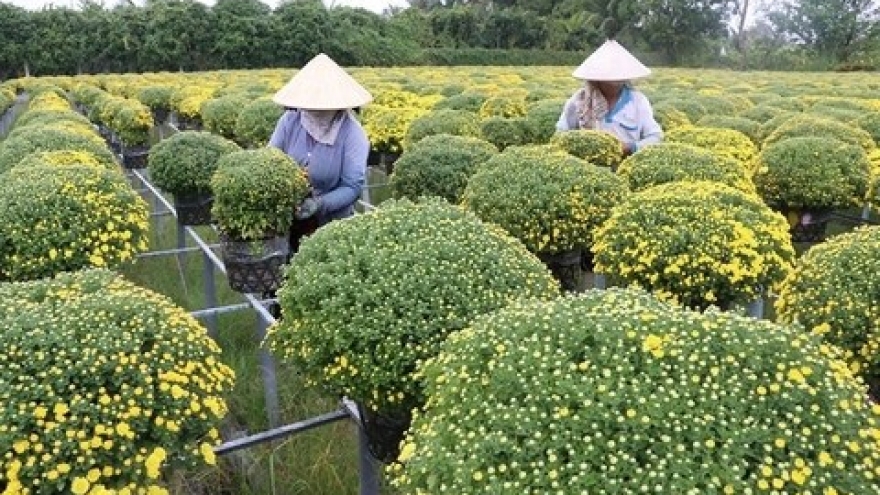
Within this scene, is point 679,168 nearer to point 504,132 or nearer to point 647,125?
point 647,125

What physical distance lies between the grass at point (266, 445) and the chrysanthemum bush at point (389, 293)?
0.37 metres

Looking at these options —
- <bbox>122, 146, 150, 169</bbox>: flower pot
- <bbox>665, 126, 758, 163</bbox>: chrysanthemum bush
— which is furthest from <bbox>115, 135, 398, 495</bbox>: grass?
<bbox>122, 146, 150, 169</bbox>: flower pot

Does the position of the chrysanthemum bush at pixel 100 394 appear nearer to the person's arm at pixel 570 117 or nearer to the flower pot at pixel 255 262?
the flower pot at pixel 255 262

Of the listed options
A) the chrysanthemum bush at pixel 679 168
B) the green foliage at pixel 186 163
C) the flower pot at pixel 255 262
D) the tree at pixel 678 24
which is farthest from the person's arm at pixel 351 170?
the tree at pixel 678 24

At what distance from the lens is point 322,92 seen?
4672 mm

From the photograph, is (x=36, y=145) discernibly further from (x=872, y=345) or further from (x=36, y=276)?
(x=872, y=345)

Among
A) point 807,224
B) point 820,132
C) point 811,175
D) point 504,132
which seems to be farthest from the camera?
point 504,132

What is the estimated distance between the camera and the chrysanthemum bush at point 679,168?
4.75 meters

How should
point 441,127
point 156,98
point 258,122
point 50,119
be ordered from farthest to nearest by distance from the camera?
point 156,98
point 258,122
point 50,119
point 441,127

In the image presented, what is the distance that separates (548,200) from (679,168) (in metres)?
1.07

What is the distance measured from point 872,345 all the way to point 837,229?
612 centimetres

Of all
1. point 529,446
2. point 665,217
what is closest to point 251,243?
point 665,217

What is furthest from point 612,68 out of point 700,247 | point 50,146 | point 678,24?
point 678,24

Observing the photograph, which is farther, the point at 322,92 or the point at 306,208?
the point at 322,92
